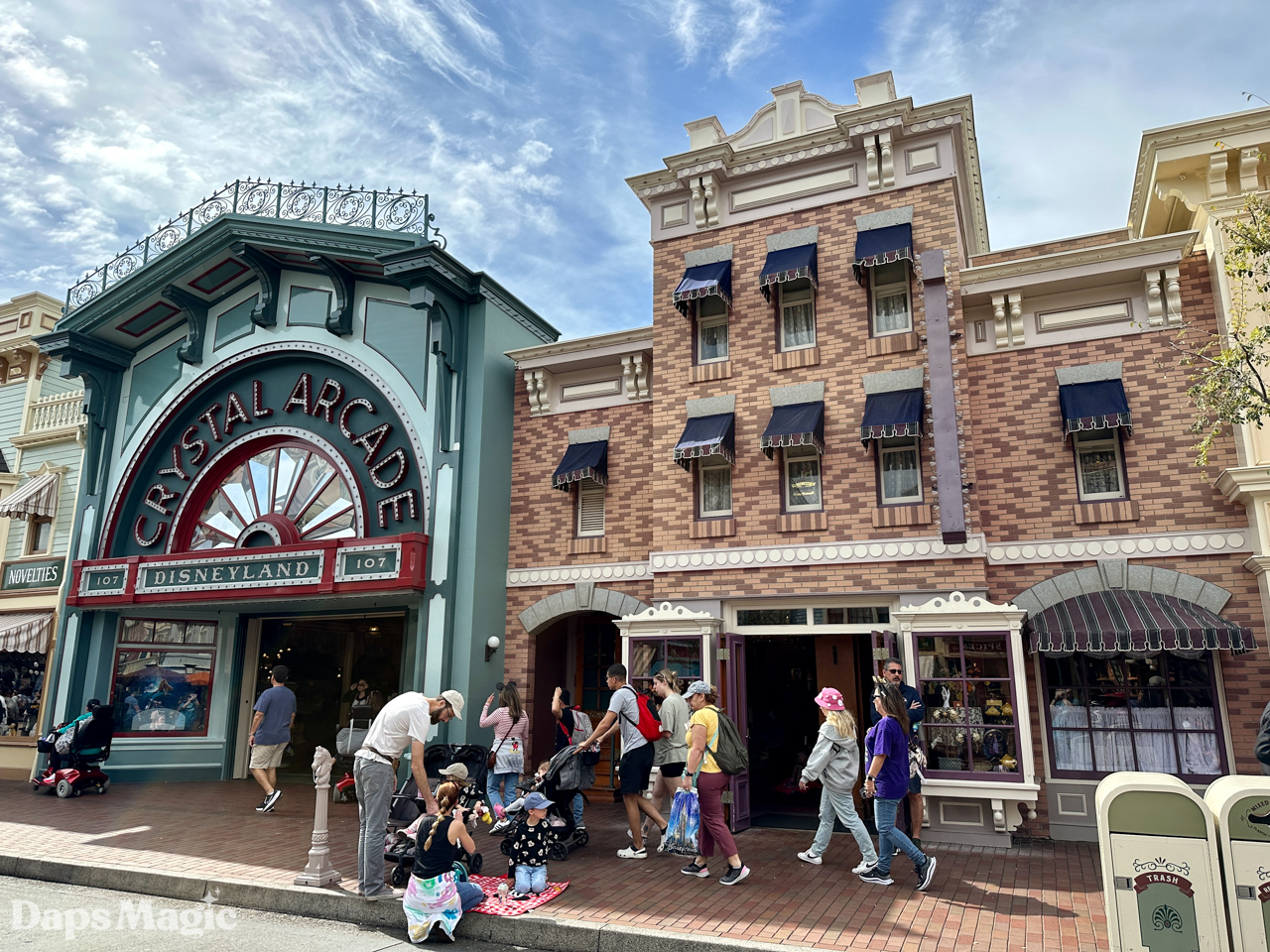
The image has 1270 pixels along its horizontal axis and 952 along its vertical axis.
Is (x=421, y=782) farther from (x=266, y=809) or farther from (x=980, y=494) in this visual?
(x=980, y=494)

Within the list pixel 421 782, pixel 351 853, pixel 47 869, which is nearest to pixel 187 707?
pixel 47 869

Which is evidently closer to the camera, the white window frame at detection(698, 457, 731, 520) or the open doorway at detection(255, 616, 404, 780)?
the white window frame at detection(698, 457, 731, 520)

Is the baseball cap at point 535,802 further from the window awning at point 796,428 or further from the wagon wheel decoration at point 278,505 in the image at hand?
the wagon wheel decoration at point 278,505

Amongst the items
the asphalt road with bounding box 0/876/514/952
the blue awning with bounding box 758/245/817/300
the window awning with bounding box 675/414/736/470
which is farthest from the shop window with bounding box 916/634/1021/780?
the asphalt road with bounding box 0/876/514/952

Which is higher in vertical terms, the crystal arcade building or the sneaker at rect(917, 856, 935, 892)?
the crystal arcade building

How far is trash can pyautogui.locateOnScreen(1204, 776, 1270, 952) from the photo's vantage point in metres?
5.49

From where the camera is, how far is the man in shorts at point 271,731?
12.8m

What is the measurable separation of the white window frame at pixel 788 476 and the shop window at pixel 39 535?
15858mm

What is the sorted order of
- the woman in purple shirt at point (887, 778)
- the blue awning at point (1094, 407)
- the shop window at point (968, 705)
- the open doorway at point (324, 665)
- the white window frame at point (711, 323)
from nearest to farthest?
the woman in purple shirt at point (887, 778) → the shop window at point (968, 705) → the blue awning at point (1094, 407) → the white window frame at point (711, 323) → the open doorway at point (324, 665)

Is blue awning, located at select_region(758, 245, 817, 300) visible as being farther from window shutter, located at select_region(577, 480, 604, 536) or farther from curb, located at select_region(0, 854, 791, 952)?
curb, located at select_region(0, 854, 791, 952)

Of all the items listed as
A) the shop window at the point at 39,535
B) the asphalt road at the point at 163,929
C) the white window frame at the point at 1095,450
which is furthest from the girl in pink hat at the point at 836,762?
the shop window at the point at 39,535

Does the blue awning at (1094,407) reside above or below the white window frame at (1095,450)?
above

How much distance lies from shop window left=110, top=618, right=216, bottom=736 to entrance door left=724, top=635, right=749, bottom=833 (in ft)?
35.6

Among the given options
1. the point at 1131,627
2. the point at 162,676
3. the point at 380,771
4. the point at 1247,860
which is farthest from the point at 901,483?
the point at 162,676
